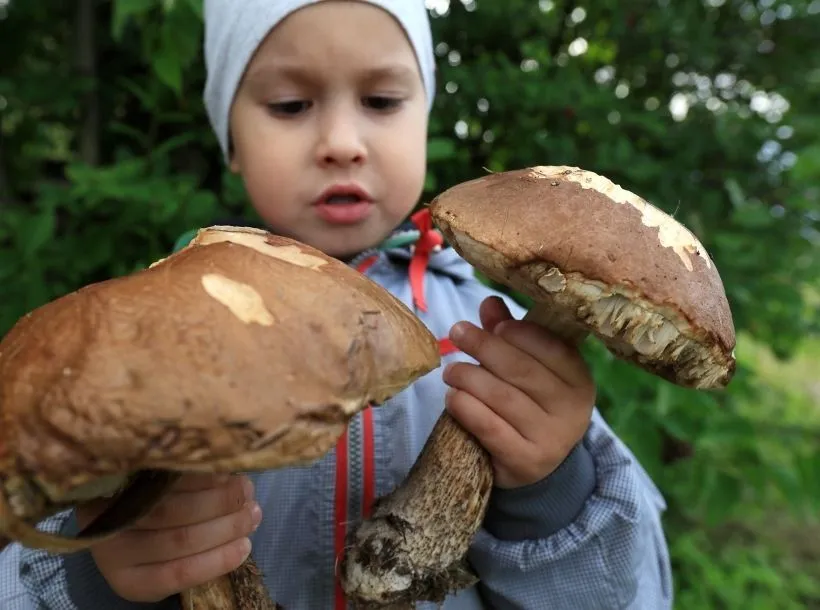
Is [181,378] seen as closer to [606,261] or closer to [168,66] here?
[606,261]

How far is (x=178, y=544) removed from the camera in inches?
23.1

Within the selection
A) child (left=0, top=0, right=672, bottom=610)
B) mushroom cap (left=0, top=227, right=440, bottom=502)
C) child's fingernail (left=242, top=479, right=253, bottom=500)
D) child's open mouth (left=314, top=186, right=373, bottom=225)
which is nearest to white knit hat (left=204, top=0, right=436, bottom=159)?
child (left=0, top=0, right=672, bottom=610)

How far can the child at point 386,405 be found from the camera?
0.73m

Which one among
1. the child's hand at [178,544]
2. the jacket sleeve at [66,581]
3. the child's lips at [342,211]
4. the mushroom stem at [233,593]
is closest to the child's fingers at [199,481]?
the child's hand at [178,544]

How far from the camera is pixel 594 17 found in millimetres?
2031

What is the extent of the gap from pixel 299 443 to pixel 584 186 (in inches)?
15.9

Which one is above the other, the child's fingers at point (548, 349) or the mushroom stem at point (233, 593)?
the child's fingers at point (548, 349)

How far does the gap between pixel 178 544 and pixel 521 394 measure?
0.42 m

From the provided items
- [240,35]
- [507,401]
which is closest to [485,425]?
[507,401]

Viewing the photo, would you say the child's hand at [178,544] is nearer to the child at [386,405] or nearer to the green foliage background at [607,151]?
the child at [386,405]

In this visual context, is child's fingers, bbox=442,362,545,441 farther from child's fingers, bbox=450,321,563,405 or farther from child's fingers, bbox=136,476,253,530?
child's fingers, bbox=136,476,253,530

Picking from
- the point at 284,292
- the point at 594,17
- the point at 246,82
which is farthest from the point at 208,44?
the point at 594,17

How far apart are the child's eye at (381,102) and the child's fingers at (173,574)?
0.69 meters

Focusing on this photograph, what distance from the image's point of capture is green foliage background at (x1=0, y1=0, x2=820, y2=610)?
140 cm
